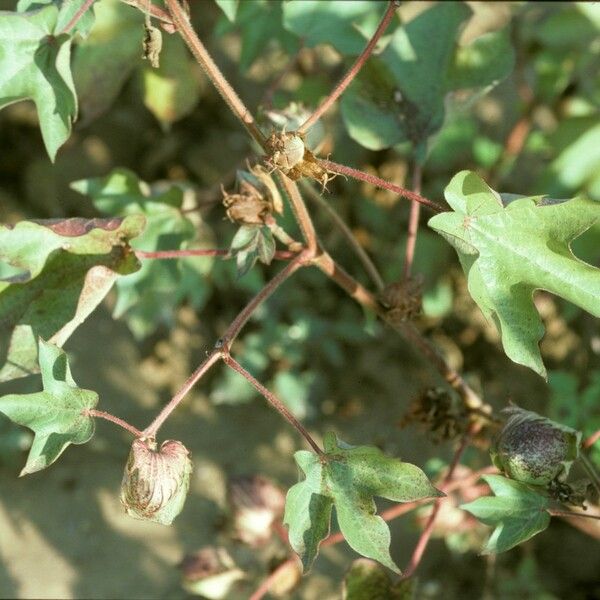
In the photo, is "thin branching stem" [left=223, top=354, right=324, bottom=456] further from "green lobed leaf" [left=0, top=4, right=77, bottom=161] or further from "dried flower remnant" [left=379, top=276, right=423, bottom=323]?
"green lobed leaf" [left=0, top=4, right=77, bottom=161]

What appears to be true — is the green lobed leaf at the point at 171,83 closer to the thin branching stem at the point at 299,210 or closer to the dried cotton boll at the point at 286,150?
the thin branching stem at the point at 299,210

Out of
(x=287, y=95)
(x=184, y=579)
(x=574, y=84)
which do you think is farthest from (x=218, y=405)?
(x=574, y=84)

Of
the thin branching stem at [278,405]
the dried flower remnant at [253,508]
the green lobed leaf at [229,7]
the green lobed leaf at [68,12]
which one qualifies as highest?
the green lobed leaf at [68,12]

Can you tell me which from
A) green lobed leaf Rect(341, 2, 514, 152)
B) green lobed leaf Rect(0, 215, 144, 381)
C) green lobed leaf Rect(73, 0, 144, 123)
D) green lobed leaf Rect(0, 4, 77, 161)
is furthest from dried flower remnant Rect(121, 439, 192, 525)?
green lobed leaf Rect(73, 0, 144, 123)

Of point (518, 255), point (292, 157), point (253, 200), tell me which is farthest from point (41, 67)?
point (518, 255)

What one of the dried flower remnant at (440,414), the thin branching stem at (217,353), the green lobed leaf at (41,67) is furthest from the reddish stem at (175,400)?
the dried flower remnant at (440,414)
